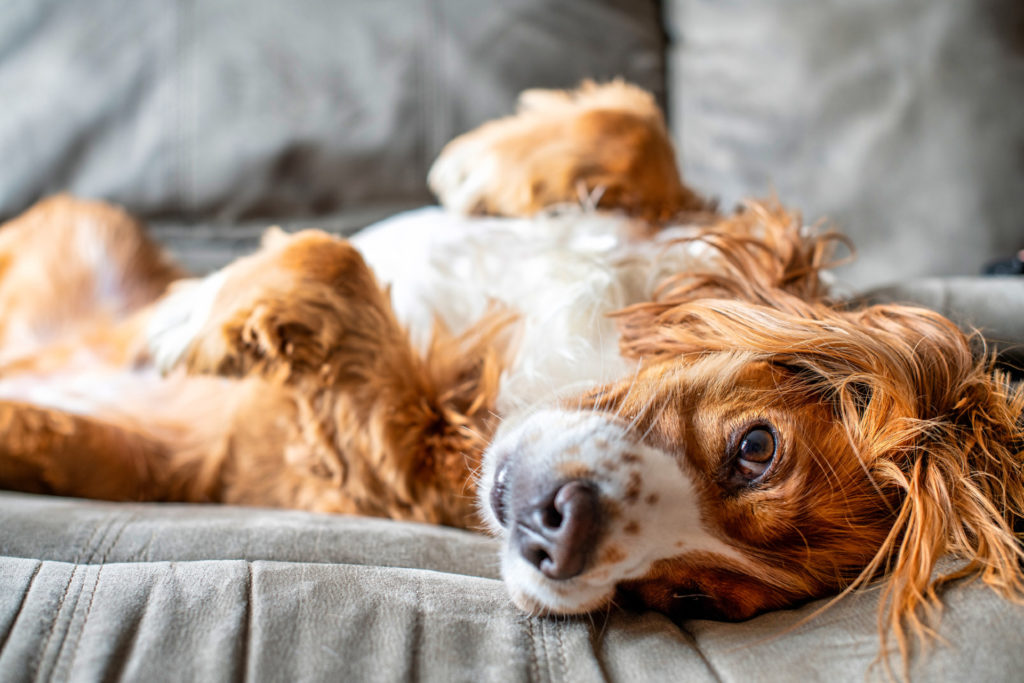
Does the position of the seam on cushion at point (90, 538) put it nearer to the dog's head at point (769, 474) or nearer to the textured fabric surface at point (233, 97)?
the dog's head at point (769, 474)

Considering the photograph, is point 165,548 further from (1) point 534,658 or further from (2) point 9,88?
(2) point 9,88

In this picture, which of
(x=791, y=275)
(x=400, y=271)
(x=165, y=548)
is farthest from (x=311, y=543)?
(x=791, y=275)

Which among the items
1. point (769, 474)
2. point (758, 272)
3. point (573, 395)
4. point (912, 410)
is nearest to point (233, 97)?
point (573, 395)

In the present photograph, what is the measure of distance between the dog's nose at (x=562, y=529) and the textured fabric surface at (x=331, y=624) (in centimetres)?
10

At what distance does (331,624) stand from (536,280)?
2.91 feet

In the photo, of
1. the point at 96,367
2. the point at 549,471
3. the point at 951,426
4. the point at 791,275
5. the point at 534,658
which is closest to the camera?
the point at 534,658

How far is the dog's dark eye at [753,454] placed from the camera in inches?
46.2

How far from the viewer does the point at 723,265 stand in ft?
5.13

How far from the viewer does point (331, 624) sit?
3.15 feet

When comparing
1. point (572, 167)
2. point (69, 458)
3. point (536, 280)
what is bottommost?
point (69, 458)

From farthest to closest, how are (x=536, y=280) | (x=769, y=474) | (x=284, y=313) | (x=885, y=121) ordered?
1. (x=885, y=121)
2. (x=536, y=280)
3. (x=284, y=313)
4. (x=769, y=474)

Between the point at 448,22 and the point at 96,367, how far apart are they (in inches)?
58.8

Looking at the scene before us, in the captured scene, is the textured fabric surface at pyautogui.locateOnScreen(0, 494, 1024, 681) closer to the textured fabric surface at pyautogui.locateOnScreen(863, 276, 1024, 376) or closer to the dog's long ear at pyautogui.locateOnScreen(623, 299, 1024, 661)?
the dog's long ear at pyautogui.locateOnScreen(623, 299, 1024, 661)

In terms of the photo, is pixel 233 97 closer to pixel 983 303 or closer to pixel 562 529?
pixel 562 529
